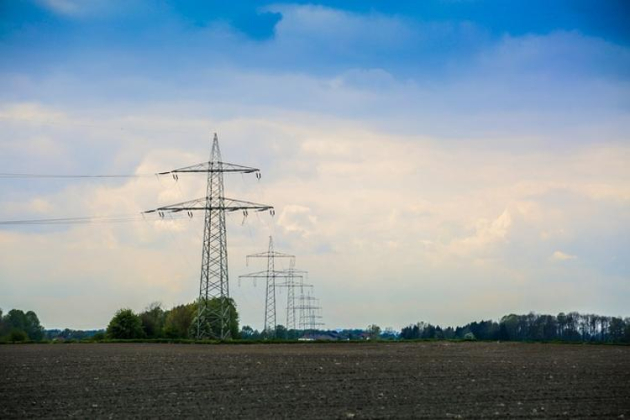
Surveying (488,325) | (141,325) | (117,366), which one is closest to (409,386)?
(117,366)

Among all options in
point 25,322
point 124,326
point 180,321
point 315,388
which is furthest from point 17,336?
point 315,388

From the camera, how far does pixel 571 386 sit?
121ft

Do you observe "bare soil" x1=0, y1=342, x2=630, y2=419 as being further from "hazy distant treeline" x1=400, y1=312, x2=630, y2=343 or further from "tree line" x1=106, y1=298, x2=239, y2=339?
"hazy distant treeline" x1=400, y1=312, x2=630, y2=343

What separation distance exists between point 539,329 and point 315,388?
5406 inches

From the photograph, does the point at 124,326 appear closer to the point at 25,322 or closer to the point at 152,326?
the point at 152,326

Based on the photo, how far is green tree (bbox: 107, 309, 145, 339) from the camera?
101 meters

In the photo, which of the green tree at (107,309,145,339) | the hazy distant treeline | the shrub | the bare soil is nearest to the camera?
the bare soil

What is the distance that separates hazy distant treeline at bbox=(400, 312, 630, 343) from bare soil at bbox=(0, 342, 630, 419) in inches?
3866

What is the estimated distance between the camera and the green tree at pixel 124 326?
101m

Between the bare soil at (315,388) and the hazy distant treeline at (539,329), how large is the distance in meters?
98.2

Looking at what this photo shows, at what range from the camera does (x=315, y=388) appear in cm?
3600

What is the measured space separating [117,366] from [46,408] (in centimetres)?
1780

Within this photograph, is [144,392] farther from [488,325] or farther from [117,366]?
[488,325]

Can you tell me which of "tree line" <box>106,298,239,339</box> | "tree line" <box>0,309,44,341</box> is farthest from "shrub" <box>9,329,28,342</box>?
"tree line" <box>0,309,44,341</box>
